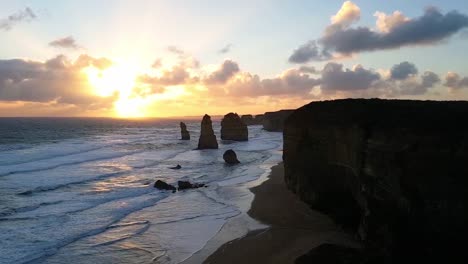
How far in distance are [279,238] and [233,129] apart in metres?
81.3

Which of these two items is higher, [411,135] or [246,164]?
[411,135]

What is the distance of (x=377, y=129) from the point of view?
18344mm

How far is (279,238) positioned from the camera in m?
21.1

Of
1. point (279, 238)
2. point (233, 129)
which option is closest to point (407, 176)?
point (279, 238)

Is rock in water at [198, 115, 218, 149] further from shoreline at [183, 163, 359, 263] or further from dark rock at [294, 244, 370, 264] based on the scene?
dark rock at [294, 244, 370, 264]

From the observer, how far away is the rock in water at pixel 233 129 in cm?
10189

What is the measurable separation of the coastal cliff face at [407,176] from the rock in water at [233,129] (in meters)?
78.9

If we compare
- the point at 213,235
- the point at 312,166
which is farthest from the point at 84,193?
the point at 312,166

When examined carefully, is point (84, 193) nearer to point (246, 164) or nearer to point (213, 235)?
point (213, 235)

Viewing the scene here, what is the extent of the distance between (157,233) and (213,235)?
312 centimetres

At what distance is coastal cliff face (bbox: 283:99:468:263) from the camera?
591 inches

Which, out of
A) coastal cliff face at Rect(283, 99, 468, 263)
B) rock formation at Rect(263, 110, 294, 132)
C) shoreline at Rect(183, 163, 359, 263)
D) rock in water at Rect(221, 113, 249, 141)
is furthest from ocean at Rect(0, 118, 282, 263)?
rock formation at Rect(263, 110, 294, 132)

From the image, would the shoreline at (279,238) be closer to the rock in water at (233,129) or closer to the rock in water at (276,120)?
the rock in water at (233,129)

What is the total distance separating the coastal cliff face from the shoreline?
4.10ft
